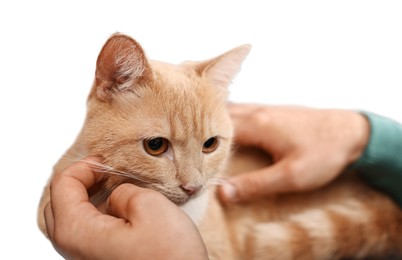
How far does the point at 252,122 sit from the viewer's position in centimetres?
157

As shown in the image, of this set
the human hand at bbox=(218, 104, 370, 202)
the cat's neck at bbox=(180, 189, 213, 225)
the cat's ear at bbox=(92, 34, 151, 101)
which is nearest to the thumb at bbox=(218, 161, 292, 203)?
the human hand at bbox=(218, 104, 370, 202)

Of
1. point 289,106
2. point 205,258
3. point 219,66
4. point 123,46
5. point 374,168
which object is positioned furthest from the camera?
point 289,106

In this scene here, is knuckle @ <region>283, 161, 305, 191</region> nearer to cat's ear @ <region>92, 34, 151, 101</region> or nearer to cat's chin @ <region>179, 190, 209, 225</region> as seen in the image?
cat's chin @ <region>179, 190, 209, 225</region>

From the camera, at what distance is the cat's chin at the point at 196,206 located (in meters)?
1.16

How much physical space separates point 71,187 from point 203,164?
0.33 metres

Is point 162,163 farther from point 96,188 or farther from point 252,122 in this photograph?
point 252,122

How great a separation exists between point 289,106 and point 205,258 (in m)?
0.94

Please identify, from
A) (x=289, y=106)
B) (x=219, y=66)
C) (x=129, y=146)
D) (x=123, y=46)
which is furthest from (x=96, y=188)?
(x=289, y=106)

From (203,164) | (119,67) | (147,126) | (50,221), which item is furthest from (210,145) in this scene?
(50,221)

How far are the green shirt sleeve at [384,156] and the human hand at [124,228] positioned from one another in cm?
85

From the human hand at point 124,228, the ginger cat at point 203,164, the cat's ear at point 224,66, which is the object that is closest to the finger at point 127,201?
the human hand at point 124,228

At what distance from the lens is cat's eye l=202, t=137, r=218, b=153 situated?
3.88ft

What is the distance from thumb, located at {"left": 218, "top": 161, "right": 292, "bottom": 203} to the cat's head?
32 cm

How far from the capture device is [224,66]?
1.26 metres
